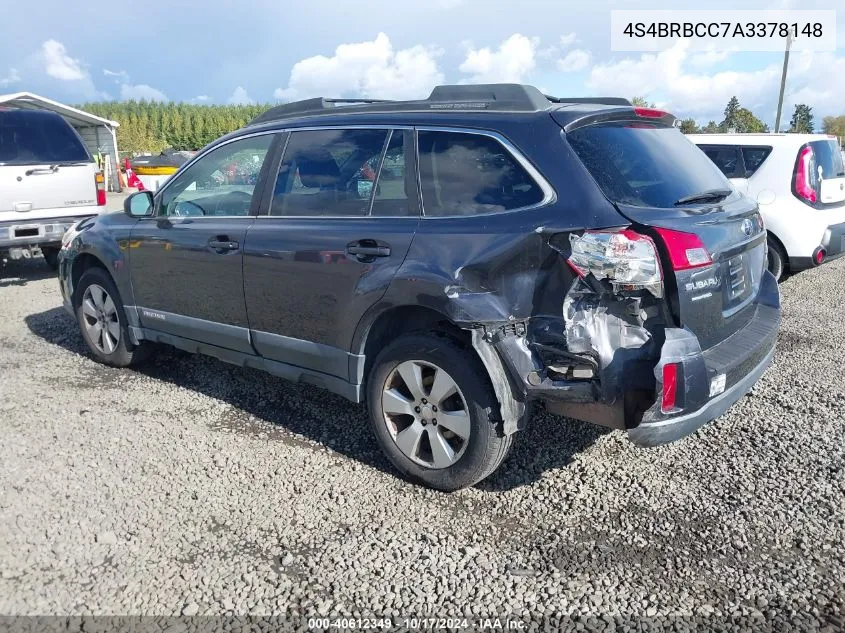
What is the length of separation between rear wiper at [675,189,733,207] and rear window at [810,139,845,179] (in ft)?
16.6

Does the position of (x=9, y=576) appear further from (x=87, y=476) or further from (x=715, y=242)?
(x=715, y=242)

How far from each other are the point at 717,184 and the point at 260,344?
2.77 metres

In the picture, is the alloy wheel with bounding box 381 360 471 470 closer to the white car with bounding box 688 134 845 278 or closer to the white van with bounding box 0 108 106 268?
the white car with bounding box 688 134 845 278

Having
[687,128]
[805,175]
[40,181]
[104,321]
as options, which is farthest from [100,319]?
[687,128]

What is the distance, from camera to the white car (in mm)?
7656

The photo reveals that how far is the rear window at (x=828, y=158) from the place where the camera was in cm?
788

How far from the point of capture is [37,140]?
344 inches

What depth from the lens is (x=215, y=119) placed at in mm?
74750

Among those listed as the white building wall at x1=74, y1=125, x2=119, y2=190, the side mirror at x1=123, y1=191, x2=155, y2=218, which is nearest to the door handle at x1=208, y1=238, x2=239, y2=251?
the side mirror at x1=123, y1=191, x2=155, y2=218

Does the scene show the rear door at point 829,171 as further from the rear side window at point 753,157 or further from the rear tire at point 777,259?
the rear tire at point 777,259

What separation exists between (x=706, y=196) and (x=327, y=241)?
77.0 inches

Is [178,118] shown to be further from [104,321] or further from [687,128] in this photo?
[104,321]

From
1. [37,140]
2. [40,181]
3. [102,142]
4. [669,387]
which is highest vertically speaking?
[102,142]

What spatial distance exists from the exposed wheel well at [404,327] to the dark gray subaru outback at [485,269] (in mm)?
10
